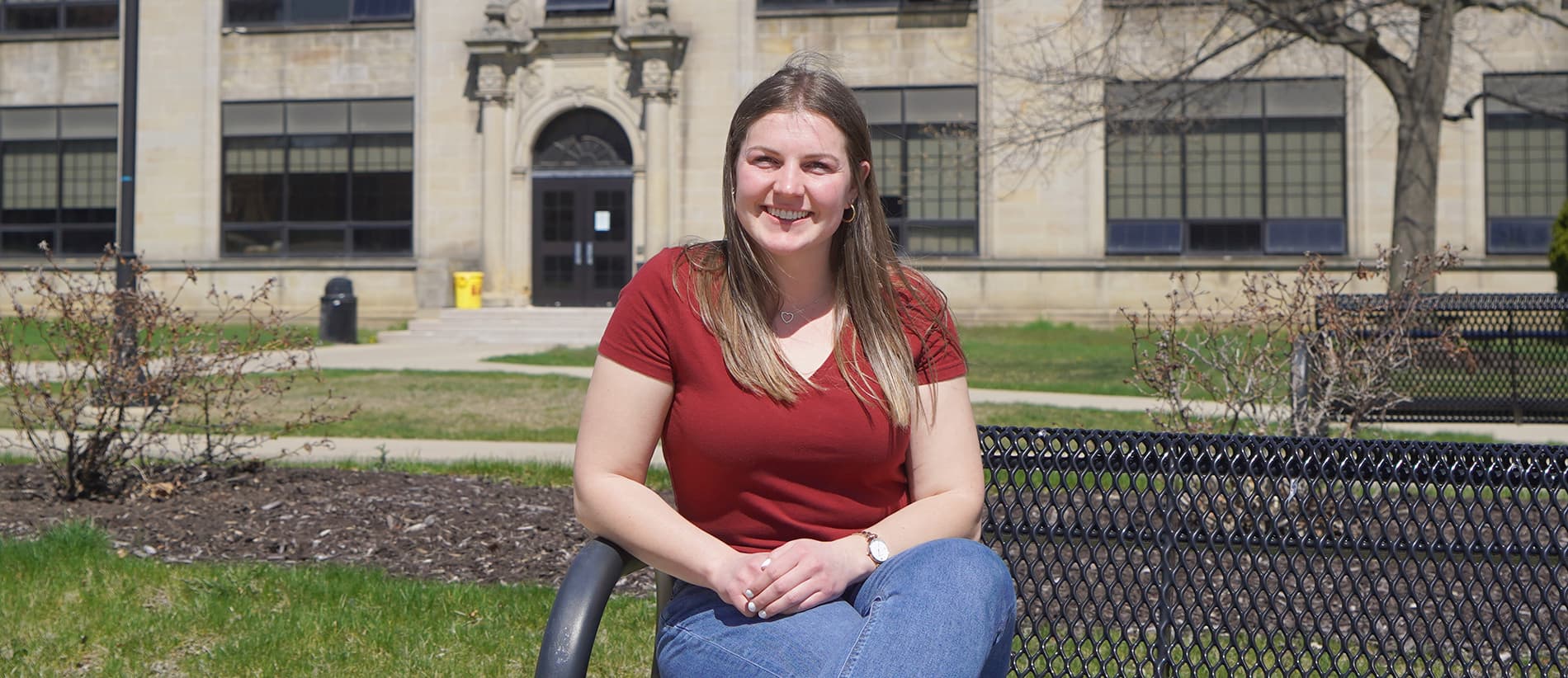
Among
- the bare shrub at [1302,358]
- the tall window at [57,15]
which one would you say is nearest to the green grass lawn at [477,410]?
the bare shrub at [1302,358]

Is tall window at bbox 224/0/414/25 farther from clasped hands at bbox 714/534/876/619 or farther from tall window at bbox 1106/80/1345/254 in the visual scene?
clasped hands at bbox 714/534/876/619

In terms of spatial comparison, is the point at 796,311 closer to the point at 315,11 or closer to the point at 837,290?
the point at 837,290

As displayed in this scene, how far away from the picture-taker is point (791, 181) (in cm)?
299

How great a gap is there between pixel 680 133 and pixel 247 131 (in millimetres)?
8825

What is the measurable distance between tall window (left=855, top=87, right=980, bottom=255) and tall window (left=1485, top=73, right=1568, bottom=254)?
29.0 feet

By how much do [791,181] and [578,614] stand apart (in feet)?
3.44

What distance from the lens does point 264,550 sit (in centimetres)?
619

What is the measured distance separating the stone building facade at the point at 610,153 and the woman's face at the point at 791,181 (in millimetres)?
20559

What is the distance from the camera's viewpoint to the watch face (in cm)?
282

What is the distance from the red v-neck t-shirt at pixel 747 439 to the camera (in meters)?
2.86

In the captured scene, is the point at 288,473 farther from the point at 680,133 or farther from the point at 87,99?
the point at 87,99

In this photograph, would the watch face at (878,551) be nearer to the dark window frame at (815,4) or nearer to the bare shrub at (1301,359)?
the bare shrub at (1301,359)

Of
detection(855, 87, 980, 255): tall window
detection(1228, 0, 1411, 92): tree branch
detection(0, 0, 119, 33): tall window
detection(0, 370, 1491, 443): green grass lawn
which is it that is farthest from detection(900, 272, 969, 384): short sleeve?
detection(0, 0, 119, 33): tall window

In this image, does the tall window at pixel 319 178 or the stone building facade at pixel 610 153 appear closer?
the stone building facade at pixel 610 153
